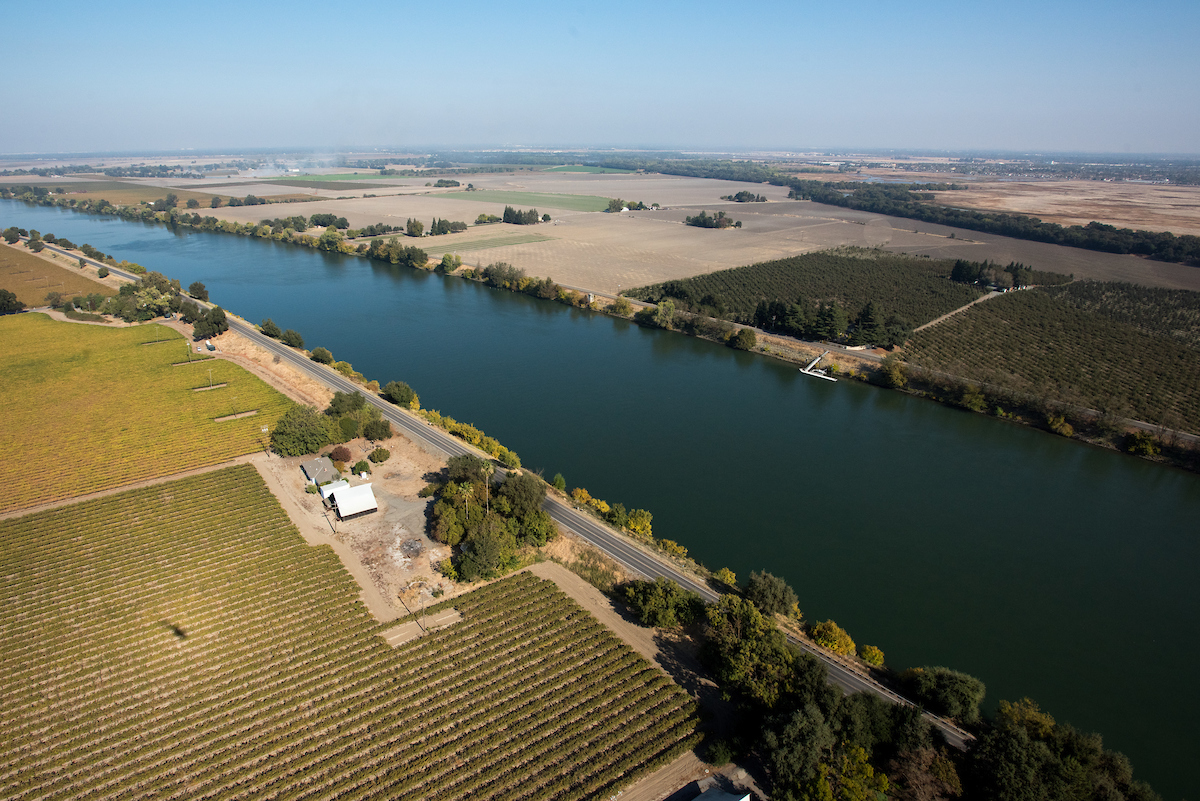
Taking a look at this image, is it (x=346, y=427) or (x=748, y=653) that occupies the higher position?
(x=346, y=427)

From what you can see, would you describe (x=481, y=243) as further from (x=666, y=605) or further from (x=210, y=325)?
(x=666, y=605)

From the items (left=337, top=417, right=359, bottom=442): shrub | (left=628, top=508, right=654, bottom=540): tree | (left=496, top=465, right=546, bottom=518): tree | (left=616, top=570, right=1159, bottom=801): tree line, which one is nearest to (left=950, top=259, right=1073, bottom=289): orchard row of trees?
(left=628, top=508, right=654, bottom=540): tree

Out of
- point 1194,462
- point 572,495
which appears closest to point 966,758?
point 572,495

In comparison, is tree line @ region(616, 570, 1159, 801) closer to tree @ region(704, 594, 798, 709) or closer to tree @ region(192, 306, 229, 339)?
tree @ region(704, 594, 798, 709)

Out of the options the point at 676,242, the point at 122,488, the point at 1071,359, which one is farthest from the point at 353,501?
the point at 676,242

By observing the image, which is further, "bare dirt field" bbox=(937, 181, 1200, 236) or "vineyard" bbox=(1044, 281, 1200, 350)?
"bare dirt field" bbox=(937, 181, 1200, 236)

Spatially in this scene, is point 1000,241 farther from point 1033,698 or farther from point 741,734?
point 741,734
